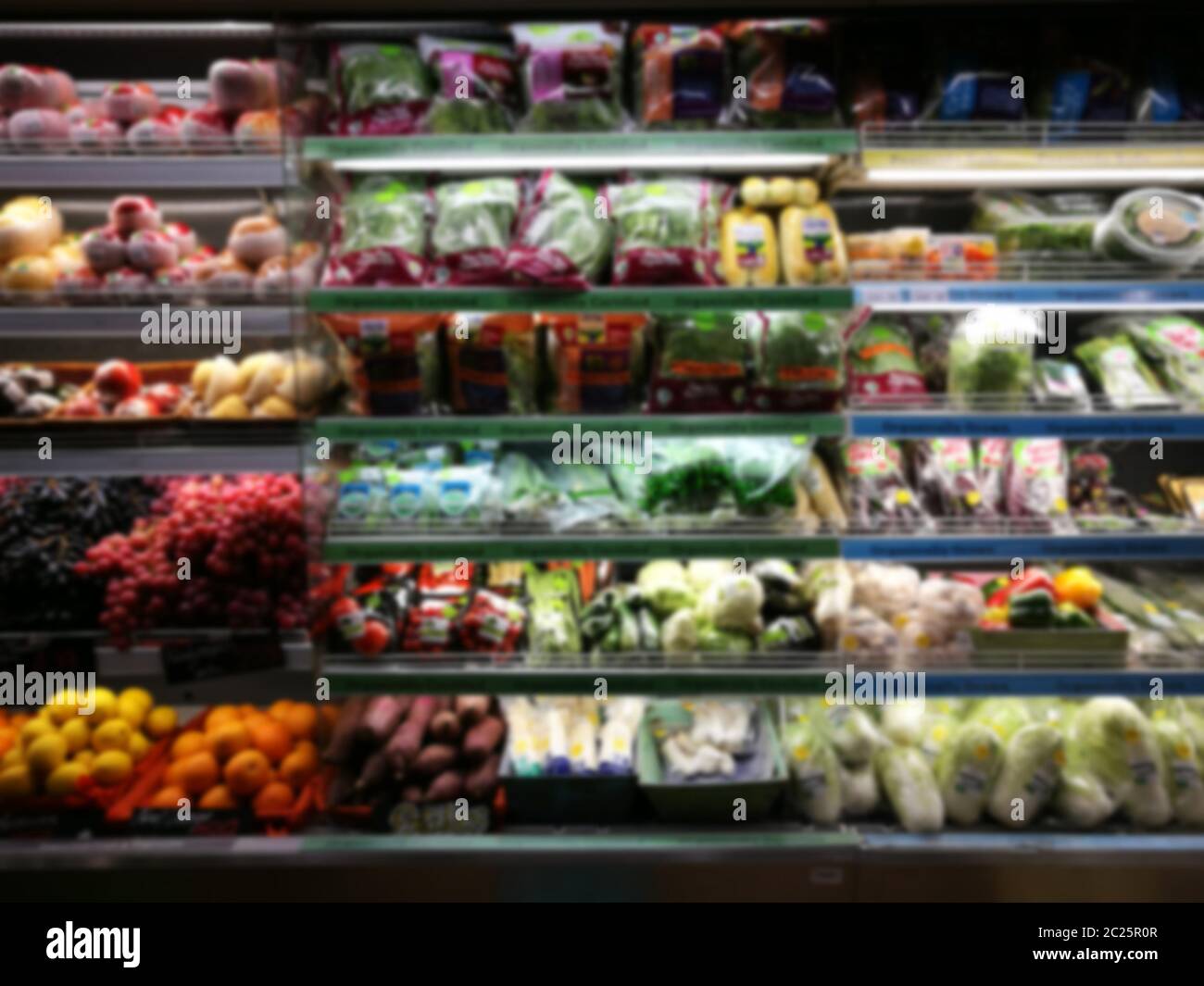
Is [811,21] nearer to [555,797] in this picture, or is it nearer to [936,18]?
[936,18]

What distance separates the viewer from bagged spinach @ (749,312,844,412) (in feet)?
7.07

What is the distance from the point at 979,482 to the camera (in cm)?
241

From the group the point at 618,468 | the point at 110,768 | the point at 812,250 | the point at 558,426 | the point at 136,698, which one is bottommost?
the point at 110,768

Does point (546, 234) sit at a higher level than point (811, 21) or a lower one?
lower

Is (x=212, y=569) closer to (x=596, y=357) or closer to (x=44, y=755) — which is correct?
(x=44, y=755)

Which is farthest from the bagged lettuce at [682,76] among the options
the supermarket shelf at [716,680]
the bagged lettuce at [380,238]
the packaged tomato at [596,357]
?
the supermarket shelf at [716,680]

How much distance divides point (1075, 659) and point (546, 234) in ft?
5.49

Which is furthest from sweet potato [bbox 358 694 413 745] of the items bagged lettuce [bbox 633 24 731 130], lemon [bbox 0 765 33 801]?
bagged lettuce [bbox 633 24 731 130]

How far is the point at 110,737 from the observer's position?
231 centimetres

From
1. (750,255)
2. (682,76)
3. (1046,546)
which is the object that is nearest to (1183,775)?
(1046,546)

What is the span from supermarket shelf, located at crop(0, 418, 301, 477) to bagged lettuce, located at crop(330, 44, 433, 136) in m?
0.77

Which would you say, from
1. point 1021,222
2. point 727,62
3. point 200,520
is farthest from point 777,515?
point 200,520

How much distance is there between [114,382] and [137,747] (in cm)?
98
